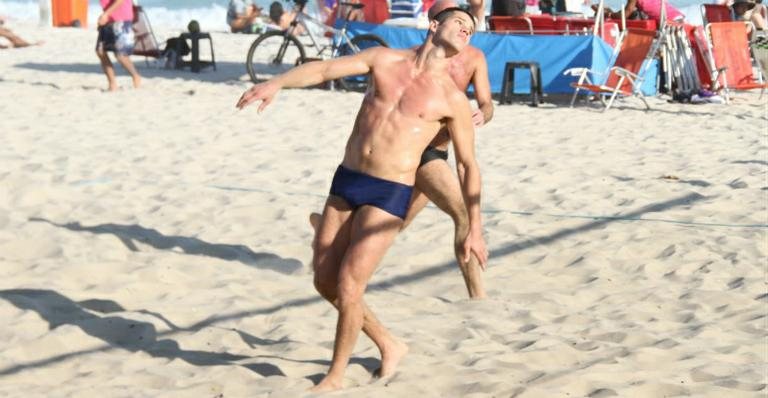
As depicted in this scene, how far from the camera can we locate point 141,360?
5.05 meters

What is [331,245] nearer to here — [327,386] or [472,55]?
[327,386]

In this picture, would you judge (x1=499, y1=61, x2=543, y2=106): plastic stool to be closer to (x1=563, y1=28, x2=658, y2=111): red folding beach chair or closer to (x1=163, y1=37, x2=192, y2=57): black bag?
(x1=563, y1=28, x2=658, y2=111): red folding beach chair

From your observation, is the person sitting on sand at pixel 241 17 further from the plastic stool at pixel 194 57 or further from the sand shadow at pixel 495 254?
the sand shadow at pixel 495 254

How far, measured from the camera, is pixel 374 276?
22.0 ft

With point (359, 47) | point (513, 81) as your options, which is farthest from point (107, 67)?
point (513, 81)

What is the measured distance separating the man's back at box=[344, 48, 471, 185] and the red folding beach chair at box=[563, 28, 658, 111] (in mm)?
10253

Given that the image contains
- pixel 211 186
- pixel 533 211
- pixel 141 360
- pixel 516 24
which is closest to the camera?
pixel 141 360

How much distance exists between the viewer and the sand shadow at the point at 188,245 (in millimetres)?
6922

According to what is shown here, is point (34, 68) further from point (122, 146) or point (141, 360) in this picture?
point (141, 360)

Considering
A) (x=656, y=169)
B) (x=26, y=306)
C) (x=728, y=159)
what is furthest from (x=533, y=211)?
(x=26, y=306)

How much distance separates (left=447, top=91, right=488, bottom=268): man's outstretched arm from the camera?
457 centimetres

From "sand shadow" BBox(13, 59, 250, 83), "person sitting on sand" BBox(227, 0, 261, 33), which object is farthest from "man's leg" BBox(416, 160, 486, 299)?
"person sitting on sand" BBox(227, 0, 261, 33)

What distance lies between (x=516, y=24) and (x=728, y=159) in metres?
5.69

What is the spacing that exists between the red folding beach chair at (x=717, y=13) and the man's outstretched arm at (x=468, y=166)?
13.9 metres
